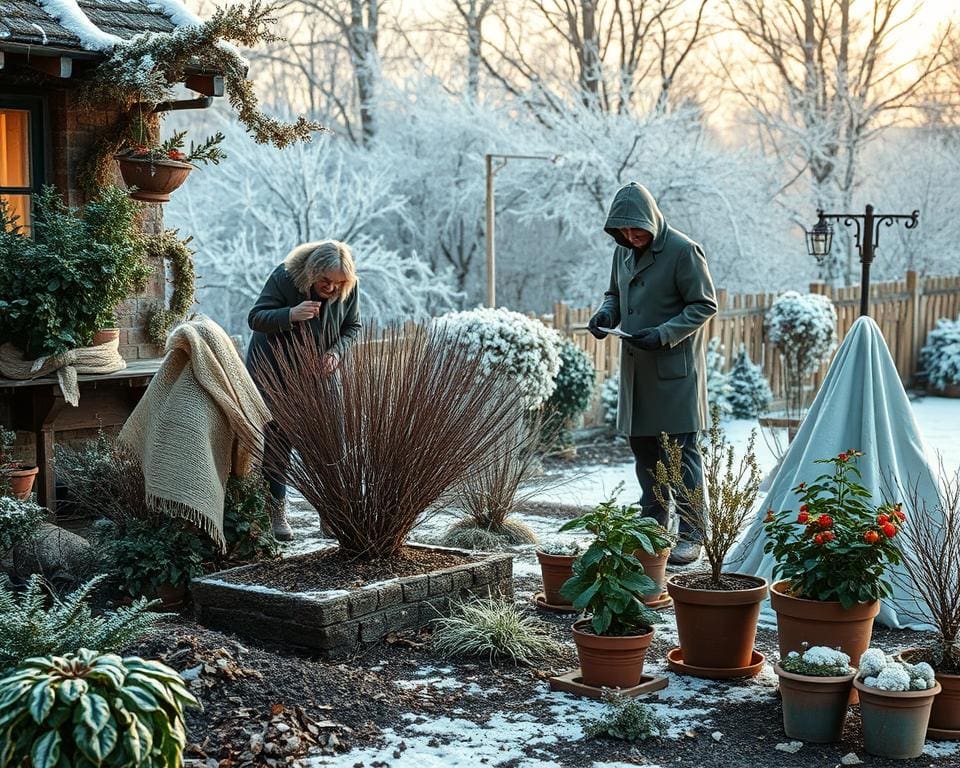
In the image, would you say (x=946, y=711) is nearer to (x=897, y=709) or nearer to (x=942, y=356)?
(x=897, y=709)

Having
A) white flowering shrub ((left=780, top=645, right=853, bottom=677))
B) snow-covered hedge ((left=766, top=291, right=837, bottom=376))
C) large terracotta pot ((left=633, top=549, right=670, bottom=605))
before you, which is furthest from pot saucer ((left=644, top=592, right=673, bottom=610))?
snow-covered hedge ((left=766, top=291, right=837, bottom=376))

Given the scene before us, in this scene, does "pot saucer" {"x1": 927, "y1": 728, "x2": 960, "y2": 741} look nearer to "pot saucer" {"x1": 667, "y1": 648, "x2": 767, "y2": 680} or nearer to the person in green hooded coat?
"pot saucer" {"x1": 667, "y1": 648, "x2": 767, "y2": 680}

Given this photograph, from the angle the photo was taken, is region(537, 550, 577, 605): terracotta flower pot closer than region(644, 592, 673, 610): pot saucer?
Yes

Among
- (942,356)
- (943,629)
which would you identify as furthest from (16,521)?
(942,356)

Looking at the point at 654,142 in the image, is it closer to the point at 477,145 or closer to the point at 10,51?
the point at 477,145

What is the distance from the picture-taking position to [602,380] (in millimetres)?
12758

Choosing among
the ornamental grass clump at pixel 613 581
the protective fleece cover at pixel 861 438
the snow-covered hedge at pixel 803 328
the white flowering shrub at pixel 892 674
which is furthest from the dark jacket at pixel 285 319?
the snow-covered hedge at pixel 803 328

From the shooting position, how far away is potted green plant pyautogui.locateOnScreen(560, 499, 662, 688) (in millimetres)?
4605

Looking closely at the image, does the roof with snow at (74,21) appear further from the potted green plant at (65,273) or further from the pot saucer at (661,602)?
the pot saucer at (661,602)

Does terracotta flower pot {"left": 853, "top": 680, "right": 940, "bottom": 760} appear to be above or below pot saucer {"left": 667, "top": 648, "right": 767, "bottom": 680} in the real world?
above

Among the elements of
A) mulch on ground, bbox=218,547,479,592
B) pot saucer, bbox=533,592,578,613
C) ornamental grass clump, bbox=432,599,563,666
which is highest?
mulch on ground, bbox=218,547,479,592

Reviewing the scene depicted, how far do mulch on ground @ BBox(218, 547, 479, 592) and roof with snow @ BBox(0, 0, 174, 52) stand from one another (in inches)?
129

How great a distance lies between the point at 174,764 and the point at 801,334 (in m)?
12.2

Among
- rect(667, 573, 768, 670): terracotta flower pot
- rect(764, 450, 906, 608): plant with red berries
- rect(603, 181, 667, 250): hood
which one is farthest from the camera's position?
rect(603, 181, 667, 250): hood
